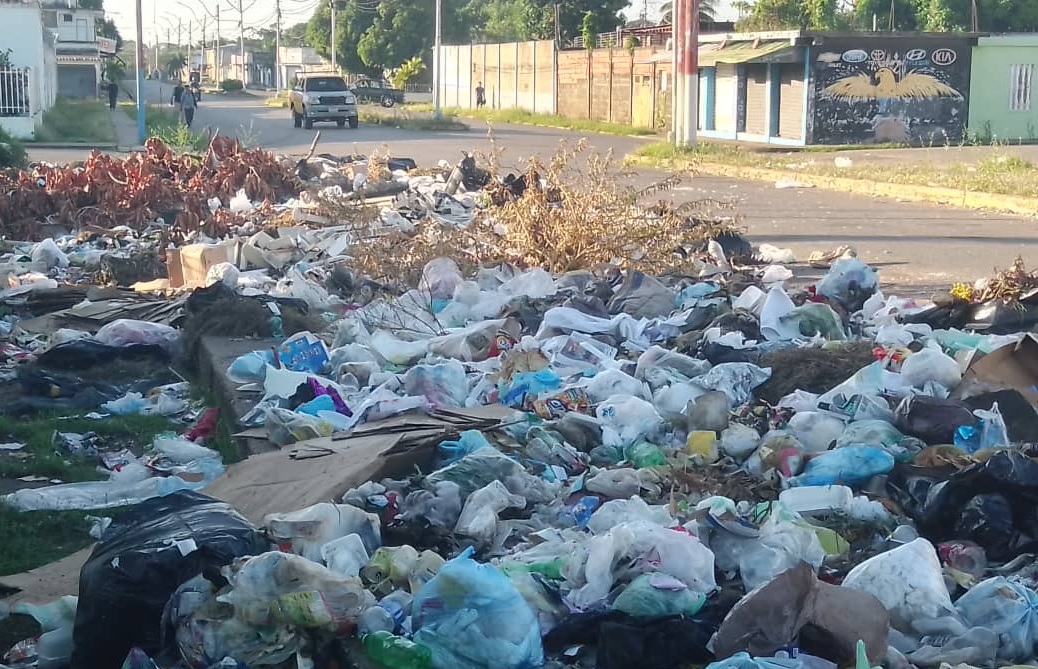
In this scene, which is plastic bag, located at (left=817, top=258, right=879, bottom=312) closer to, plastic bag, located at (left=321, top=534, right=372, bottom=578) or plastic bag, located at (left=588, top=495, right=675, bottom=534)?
plastic bag, located at (left=588, top=495, right=675, bottom=534)

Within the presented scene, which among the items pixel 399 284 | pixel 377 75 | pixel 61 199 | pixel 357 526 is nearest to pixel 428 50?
pixel 377 75

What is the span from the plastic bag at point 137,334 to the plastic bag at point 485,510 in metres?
4.11

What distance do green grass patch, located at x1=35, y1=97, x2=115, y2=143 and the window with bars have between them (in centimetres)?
2269

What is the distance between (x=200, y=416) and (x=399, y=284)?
96.1 inches

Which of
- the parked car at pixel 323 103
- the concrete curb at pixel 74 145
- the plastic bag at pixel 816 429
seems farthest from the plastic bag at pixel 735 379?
the parked car at pixel 323 103

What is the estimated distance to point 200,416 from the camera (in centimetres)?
652

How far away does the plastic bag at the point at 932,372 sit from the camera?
18.5ft

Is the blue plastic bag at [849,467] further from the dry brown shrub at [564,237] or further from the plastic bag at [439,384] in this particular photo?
the dry brown shrub at [564,237]

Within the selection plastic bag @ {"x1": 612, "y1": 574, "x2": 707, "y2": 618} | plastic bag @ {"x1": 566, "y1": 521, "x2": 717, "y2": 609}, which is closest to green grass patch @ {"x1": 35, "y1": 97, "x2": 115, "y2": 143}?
plastic bag @ {"x1": 566, "y1": 521, "x2": 717, "y2": 609}

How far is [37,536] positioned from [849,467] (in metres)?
2.99

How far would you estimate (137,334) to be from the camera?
7.86 meters

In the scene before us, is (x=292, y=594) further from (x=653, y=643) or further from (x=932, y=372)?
(x=932, y=372)

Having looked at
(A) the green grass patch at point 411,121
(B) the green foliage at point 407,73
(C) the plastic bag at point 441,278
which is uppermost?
(B) the green foliage at point 407,73

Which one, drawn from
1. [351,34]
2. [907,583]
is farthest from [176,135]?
[351,34]
